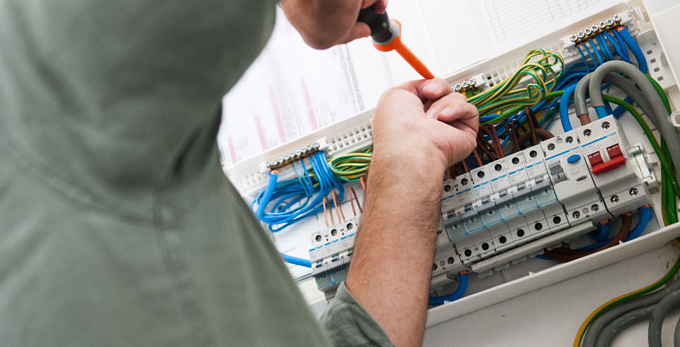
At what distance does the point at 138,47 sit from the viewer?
41 cm

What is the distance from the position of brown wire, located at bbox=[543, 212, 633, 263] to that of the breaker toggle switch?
0.61ft

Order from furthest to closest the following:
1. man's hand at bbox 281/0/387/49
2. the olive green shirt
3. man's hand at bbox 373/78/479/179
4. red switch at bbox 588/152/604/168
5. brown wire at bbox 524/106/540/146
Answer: brown wire at bbox 524/106/540/146 < red switch at bbox 588/152/604/168 < man's hand at bbox 373/78/479/179 < man's hand at bbox 281/0/387/49 < the olive green shirt

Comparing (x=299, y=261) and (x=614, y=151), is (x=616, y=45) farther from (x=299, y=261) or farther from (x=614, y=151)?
(x=299, y=261)

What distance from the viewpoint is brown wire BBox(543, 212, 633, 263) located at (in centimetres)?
136

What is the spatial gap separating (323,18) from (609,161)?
806 mm

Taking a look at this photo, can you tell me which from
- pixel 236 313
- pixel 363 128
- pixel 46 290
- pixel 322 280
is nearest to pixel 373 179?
pixel 322 280

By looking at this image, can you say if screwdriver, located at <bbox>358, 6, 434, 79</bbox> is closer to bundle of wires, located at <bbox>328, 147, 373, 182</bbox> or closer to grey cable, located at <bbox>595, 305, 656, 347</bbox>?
bundle of wires, located at <bbox>328, 147, 373, 182</bbox>

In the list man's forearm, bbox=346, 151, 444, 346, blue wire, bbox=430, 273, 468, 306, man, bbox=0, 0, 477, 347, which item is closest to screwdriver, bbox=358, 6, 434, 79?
man's forearm, bbox=346, 151, 444, 346

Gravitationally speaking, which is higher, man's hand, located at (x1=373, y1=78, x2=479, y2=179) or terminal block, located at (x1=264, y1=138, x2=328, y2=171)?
terminal block, located at (x1=264, y1=138, x2=328, y2=171)

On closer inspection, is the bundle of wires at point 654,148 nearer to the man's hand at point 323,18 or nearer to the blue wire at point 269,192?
Result: the man's hand at point 323,18

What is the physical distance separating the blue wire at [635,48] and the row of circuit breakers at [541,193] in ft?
0.87

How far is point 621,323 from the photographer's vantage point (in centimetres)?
135

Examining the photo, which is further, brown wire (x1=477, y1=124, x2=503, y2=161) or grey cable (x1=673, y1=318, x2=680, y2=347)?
brown wire (x1=477, y1=124, x2=503, y2=161)

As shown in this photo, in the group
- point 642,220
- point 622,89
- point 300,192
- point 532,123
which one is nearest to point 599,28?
point 622,89
